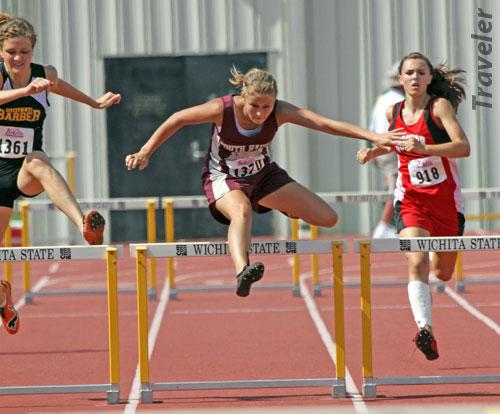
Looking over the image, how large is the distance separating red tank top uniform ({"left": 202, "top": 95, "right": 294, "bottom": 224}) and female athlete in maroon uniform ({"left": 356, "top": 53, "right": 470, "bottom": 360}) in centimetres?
60

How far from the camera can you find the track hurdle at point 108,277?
24.5 feet

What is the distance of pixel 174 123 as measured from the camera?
771 centimetres

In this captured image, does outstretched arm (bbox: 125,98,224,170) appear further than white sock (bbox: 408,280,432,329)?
No

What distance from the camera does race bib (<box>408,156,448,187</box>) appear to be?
8.23 metres

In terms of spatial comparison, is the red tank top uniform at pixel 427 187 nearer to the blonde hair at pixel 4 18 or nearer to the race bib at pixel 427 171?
the race bib at pixel 427 171

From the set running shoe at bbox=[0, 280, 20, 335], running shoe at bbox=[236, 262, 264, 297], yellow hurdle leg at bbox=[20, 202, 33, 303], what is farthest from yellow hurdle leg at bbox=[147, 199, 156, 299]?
running shoe at bbox=[236, 262, 264, 297]

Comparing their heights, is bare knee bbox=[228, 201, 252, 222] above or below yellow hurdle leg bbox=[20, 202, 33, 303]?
above

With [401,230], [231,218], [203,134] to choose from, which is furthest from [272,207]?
[203,134]

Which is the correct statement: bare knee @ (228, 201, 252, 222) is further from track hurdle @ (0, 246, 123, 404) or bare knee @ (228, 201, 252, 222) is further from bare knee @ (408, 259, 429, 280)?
bare knee @ (408, 259, 429, 280)

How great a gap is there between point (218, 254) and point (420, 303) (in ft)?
4.38

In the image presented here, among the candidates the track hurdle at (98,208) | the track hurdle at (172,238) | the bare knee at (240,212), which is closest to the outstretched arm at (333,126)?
the bare knee at (240,212)

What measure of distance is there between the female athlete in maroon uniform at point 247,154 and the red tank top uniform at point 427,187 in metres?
0.48

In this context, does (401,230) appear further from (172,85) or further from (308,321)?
(172,85)

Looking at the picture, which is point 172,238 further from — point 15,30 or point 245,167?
point 15,30
